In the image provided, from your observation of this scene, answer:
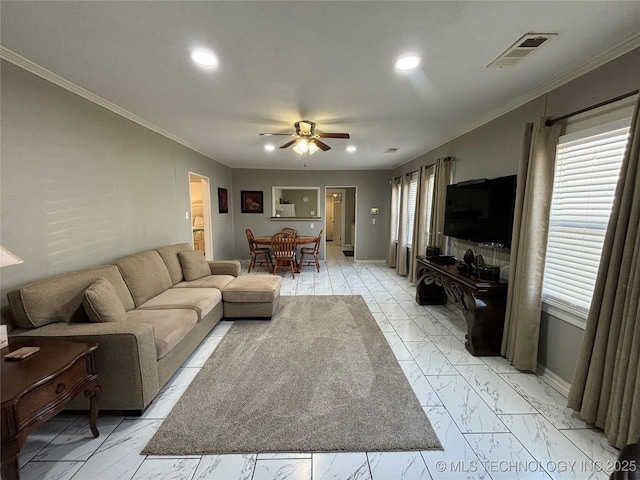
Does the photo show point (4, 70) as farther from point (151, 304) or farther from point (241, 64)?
point (151, 304)

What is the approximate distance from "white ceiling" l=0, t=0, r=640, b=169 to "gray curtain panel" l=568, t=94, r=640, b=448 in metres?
0.75

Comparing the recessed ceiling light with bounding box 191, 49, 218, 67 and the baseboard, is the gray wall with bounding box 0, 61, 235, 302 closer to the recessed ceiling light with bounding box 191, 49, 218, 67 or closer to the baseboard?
the recessed ceiling light with bounding box 191, 49, 218, 67

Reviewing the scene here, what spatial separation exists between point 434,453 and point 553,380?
4.63 feet

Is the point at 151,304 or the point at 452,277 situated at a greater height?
the point at 452,277

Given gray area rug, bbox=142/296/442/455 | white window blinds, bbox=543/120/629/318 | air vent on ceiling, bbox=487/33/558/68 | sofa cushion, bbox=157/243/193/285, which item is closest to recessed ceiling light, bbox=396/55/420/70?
air vent on ceiling, bbox=487/33/558/68

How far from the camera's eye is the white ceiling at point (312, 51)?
1.37 metres

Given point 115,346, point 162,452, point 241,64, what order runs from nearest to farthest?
point 162,452 → point 115,346 → point 241,64

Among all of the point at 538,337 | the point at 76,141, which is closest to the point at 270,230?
the point at 76,141

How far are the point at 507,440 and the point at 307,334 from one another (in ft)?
6.33

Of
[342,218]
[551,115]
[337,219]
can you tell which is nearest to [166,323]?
[551,115]

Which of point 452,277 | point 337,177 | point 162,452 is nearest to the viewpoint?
point 162,452

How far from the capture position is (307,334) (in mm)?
3047

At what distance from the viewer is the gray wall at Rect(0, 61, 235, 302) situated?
1.81 m

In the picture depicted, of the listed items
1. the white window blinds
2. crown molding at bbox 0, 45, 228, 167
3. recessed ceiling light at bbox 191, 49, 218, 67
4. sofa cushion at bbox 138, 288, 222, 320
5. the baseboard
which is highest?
recessed ceiling light at bbox 191, 49, 218, 67
